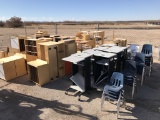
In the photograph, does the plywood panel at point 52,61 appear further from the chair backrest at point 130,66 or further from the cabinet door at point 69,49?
the chair backrest at point 130,66

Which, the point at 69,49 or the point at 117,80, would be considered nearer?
the point at 117,80

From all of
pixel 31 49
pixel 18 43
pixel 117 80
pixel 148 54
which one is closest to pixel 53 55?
pixel 31 49

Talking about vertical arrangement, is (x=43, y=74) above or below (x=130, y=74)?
below

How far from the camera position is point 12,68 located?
7.05 m

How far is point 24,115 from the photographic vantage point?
4621 mm

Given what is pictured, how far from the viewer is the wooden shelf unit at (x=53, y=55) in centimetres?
639

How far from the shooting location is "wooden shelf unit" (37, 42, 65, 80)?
6.39 meters

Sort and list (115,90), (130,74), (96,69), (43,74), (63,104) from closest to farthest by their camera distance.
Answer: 1. (115,90)
2. (63,104)
3. (130,74)
4. (96,69)
5. (43,74)

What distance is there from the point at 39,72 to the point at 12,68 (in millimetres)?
1565

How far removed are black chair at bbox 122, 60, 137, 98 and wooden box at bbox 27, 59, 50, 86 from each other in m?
2.92

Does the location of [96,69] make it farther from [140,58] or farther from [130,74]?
[140,58]

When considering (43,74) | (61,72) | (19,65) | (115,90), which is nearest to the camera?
(115,90)

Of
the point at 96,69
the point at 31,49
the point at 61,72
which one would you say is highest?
the point at 31,49

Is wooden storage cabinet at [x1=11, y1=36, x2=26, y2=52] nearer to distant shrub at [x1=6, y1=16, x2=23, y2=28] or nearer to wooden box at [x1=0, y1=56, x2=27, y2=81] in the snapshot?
wooden box at [x1=0, y1=56, x2=27, y2=81]
